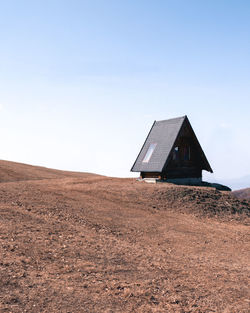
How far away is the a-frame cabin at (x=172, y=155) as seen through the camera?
25.7 m

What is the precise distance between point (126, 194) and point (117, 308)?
13921mm

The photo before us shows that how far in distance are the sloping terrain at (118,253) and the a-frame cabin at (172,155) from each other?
239 inches

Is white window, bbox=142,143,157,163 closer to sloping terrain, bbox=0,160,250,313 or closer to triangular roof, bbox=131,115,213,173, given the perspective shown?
triangular roof, bbox=131,115,213,173

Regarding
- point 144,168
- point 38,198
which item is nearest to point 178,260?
point 38,198

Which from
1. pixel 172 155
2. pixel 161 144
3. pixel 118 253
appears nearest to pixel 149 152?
pixel 161 144

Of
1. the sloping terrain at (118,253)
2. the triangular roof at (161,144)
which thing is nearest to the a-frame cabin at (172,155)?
the triangular roof at (161,144)

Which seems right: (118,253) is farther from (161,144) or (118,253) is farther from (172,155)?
(161,144)

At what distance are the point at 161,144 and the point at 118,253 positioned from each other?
686 inches

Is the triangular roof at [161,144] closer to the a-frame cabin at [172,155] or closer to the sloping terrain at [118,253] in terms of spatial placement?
the a-frame cabin at [172,155]

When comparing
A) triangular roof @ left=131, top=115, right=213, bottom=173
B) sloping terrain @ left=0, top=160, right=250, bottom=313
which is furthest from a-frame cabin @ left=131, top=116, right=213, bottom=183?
sloping terrain @ left=0, top=160, right=250, bottom=313

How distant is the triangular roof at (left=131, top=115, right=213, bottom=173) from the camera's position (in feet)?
83.3

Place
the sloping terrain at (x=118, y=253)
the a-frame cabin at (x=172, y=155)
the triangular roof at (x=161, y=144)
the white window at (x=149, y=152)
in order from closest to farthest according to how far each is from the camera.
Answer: the sloping terrain at (x=118, y=253) → the triangular roof at (x=161, y=144) → the a-frame cabin at (x=172, y=155) → the white window at (x=149, y=152)

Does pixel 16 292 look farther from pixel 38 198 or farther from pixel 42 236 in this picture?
pixel 38 198

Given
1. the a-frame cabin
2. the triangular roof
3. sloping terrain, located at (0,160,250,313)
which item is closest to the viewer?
sloping terrain, located at (0,160,250,313)
